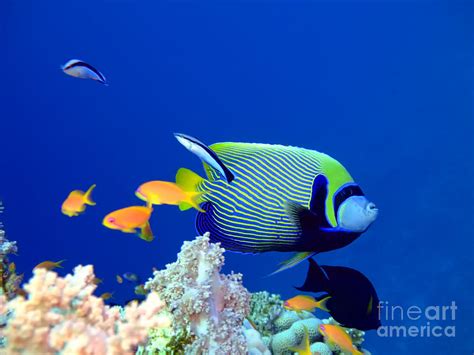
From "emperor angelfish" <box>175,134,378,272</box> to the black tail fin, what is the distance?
1.31m

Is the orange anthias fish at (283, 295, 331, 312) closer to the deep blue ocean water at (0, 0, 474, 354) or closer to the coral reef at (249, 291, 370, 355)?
the coral reef at (249, 291, 370, 355)

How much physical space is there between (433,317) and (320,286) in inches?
585

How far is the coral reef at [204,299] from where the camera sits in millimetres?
1872

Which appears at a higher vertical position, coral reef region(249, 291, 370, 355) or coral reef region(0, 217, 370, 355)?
coral reef region(249, 291, 370, 355)

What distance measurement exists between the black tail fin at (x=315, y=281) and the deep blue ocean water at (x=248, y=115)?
12221mm

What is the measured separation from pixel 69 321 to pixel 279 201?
0.92 metres

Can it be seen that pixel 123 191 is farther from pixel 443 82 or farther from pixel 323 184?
pixel 323 184

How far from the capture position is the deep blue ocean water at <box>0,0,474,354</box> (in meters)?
24.0

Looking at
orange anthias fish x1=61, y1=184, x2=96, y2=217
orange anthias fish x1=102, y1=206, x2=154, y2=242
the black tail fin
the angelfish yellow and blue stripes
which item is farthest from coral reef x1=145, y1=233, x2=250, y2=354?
orange anthias fish x1=61, y1=184, x2=96, y2=217

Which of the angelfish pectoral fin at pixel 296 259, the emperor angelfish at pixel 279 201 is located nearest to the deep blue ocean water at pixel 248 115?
the angelfish pectoral fin at pixel 296 259

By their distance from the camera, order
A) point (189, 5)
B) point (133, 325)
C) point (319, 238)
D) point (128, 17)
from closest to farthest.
A: point (133, 325) < point (319, 238) < point (128, 17) < point (189, 5)

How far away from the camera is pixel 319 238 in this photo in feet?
5.46

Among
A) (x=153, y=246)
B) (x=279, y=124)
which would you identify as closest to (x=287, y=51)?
(x=279, y=124)

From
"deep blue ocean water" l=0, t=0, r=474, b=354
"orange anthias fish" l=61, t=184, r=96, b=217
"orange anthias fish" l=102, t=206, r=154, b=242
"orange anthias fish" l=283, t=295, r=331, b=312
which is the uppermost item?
"deep blue ocean water" l=0, t=0, r=474, b=354
